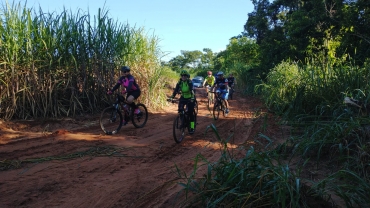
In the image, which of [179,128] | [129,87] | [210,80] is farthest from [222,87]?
[179,128]

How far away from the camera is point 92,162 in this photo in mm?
4984

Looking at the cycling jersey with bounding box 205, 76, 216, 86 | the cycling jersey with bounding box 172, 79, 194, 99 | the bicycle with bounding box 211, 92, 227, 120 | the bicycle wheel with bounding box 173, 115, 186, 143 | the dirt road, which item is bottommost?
the dirt road

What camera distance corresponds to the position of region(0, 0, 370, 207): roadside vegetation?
113 inches

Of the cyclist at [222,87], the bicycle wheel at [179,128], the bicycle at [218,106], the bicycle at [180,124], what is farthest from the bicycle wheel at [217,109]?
the bicycle wheel at [179,128]

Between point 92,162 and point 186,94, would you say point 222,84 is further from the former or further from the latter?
point 92,162

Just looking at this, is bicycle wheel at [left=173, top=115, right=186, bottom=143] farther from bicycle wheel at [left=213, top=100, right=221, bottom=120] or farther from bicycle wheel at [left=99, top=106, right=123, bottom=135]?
bicycle wheel at [left=213, top=100, right=221, bottom=120]

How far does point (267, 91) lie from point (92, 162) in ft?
27.5

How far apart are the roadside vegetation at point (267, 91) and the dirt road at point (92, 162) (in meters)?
0.50

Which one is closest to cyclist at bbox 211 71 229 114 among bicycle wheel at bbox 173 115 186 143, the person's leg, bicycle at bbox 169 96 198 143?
the person's leg

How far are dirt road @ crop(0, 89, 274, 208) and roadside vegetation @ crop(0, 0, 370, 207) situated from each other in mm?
504

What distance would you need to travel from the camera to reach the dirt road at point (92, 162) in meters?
3.50

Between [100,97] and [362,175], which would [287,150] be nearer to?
[362,175]

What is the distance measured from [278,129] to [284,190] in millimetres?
4736

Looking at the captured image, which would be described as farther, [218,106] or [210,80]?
[210,80]
